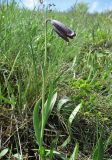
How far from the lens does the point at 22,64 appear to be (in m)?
1.81

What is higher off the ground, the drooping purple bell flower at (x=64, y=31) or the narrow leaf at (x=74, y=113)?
the drooping purple bell flower at (x=64, y=31)

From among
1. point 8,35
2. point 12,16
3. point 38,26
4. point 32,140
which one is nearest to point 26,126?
point 32,140

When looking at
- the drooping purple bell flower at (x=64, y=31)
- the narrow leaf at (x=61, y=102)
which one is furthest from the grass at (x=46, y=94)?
the drooping purple bell flower at (x=64, y=31)

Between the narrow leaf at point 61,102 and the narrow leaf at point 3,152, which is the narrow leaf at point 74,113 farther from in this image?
the narrow leaf at point 3,152

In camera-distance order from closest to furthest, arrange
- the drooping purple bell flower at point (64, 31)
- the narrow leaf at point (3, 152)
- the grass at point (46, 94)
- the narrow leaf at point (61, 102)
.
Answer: the drooping purple bell flower at point (64, 31), the narrow leaf at point (3, 152), the grass at point (46, 94), the narrow leaf at point (61, 102)

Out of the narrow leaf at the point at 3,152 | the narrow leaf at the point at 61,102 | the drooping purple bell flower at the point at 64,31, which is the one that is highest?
the drooping purple bell flower at the point at 64,31

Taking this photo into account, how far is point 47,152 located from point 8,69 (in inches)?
23.2

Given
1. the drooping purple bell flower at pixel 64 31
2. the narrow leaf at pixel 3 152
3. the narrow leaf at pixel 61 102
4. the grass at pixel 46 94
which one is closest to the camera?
the drooping purple bell flower at pixel 64 31

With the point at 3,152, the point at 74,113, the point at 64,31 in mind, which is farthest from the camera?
the point at 74,113

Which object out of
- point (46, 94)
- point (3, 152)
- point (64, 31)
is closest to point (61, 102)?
point (46, 94)

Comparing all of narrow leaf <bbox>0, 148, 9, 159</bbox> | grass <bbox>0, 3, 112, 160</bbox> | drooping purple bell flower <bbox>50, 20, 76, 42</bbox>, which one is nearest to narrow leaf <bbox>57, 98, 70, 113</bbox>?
grass <bbox>0, 3, 112, 160</bbox>

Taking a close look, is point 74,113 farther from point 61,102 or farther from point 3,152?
point 3,152

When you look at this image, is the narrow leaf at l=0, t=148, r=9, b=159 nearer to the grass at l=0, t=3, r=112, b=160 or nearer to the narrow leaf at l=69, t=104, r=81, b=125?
the grass at l=0, t=3, r=112, b=160

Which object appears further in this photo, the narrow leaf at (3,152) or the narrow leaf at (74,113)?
the narrow leaf at (74,113)
